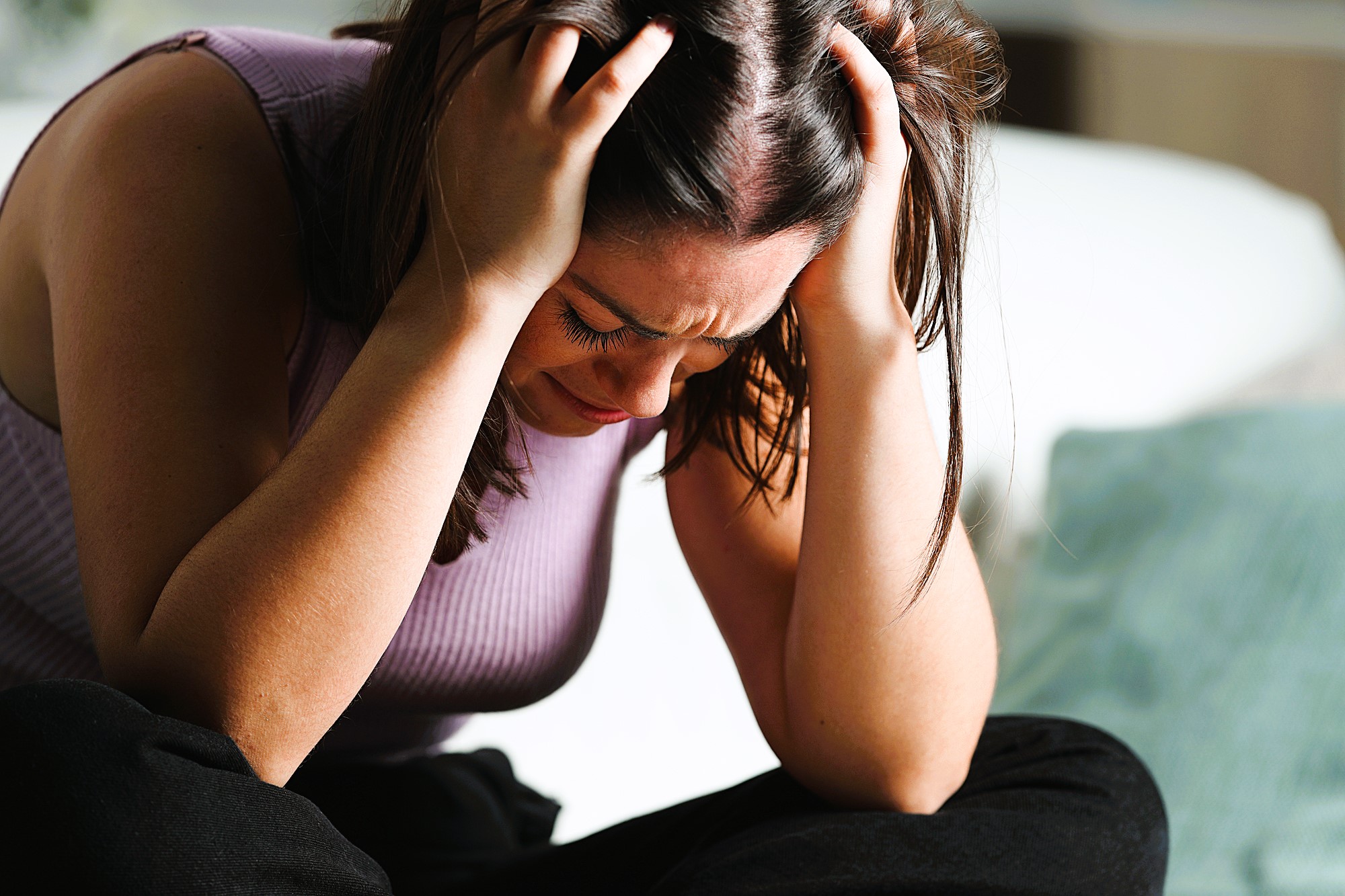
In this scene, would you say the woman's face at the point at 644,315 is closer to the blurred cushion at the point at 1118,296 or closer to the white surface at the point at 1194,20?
the blurred cushion at the point at 1118,296

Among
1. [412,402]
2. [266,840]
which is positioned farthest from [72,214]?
[266,840]

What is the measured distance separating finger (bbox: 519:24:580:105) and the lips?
0.20 m

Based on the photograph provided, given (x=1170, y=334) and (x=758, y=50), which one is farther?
(x=1170, y=334)

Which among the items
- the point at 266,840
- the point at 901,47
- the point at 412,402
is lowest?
the point at 266,840

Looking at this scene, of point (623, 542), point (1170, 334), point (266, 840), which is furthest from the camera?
point (1170, 334)

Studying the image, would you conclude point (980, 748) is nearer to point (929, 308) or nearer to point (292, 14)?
point (929, 308)

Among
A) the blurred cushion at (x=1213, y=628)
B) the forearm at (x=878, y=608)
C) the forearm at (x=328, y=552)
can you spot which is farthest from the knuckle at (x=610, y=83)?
the blurred cushion at (x=1213, y=628)

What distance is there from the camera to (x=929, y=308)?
0.77m

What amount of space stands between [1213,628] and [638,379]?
28.6 inches

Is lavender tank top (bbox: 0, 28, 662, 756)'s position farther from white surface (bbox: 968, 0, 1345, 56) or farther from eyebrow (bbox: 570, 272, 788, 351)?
white surface (bbox: 968, 0, 1345, 56)

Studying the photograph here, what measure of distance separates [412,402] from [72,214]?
230mm

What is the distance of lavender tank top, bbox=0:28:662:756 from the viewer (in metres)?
0.72

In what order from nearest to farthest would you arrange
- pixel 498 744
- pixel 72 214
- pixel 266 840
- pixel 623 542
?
pixel 266 840
pixel 72 214
pixel 498 744
pixel 623 542

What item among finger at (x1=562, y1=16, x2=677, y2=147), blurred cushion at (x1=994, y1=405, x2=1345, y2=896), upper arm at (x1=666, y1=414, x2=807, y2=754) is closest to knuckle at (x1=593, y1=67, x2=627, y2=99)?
finger at (x1=562, y1=16, x2=677, y2=147)
